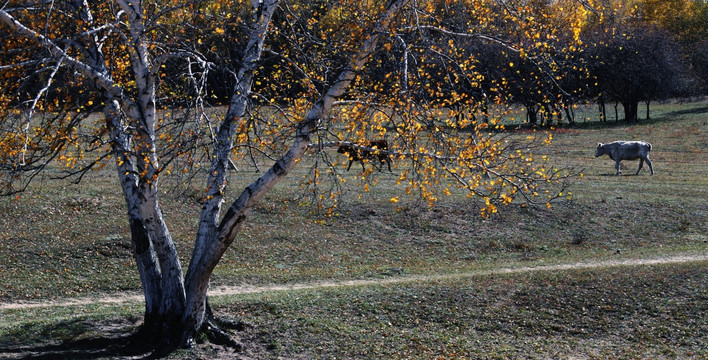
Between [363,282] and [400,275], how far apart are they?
1198 mm

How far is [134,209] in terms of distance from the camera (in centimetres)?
1217

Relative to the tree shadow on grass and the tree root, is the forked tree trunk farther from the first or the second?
the tree shadow on grass

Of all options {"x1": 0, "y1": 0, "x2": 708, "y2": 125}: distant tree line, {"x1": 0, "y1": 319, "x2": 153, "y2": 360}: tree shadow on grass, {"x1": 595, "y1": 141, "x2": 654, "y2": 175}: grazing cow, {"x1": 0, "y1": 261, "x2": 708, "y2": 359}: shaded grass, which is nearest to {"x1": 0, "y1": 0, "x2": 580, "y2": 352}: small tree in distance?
{"x1": 0, "y1": 0, "x2": 708, "y2": 125}: distant tree line

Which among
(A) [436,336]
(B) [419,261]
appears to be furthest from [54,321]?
(B) [419,261]

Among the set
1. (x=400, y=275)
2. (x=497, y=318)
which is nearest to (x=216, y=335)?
(x=497, y=318)

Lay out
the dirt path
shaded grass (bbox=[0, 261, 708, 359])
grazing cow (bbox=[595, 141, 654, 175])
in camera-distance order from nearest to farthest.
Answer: shaded grass (bbox=[0, 261, 708, 359]) → the dirt path → grazing cow (bbox=[595, 141, 654, 175])

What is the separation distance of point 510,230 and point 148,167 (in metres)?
14.9

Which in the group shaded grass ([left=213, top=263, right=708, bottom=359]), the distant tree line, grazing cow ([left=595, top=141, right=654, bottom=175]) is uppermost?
the distant tree line

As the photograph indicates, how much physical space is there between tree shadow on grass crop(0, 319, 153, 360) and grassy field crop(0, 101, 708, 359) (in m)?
0.04

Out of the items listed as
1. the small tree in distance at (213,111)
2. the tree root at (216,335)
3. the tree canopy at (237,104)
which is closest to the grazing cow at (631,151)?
the tree canopy at (237,104)

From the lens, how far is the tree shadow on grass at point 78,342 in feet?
39.3

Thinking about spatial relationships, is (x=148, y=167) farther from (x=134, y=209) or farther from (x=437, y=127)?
(x=437, y=127)

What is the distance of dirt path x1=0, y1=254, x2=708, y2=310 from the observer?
54.7ft

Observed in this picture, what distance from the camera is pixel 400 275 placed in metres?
18.7
